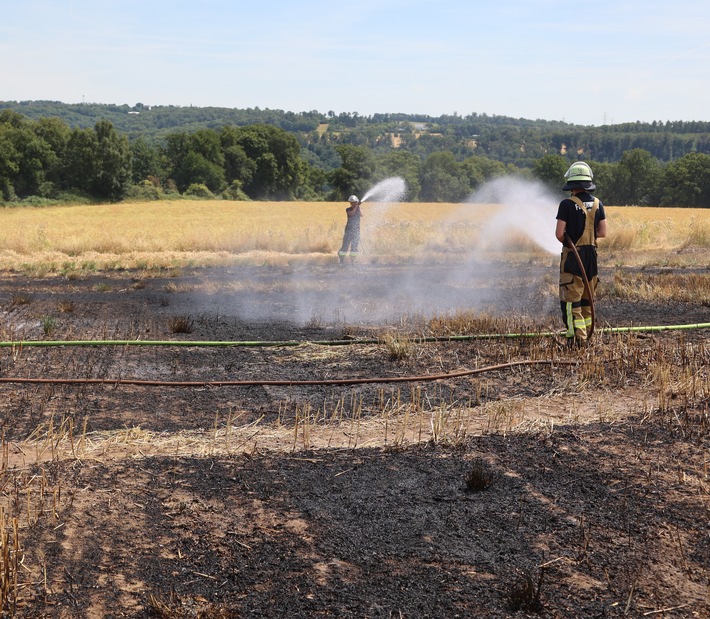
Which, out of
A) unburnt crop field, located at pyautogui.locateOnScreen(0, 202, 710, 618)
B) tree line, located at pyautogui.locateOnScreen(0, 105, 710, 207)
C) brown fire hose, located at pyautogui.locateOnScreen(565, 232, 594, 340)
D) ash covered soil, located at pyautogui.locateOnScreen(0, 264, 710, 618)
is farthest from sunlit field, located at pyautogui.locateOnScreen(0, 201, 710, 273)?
tree line, located at pyautogui.locateOnScreen(0, 105, 710, 207)

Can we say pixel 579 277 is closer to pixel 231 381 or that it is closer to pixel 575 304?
pixel 575 304

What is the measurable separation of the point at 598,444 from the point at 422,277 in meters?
13.1

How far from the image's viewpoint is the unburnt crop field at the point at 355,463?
3.82 m

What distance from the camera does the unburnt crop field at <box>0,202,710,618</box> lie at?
3820 mm

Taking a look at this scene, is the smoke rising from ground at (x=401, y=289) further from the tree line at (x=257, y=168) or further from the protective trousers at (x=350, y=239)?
the tree line at (x=257, y=168)

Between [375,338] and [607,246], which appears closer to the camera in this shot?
[375,338]

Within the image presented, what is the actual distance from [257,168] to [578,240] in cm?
8808

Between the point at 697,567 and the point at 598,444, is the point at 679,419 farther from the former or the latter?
the point at 697,567

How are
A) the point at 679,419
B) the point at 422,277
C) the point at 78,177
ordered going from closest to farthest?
the point at 679,419
the point at 422,277
the point at 78,177

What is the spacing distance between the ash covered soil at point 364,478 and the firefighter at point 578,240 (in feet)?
1.34

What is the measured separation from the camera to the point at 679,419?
6477mm

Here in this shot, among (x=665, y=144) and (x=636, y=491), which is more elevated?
(x=665, y=144)

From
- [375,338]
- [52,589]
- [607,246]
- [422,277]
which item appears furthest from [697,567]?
[607,246]

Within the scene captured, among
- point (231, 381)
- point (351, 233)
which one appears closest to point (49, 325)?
point (231, 381)
